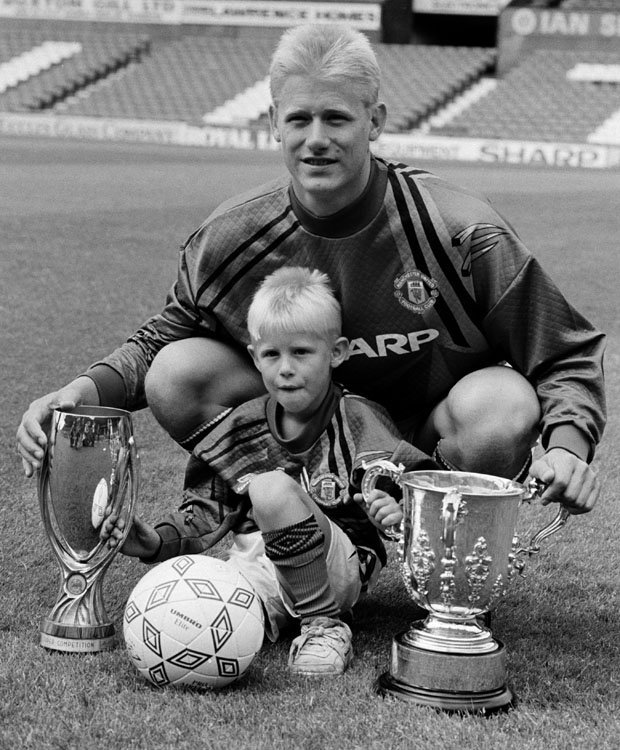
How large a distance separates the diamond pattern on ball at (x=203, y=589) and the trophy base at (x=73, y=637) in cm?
29

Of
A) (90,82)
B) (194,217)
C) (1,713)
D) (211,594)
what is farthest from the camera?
(90,82)

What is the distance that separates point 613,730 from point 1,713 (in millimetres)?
1191

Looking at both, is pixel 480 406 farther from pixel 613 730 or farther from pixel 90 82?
pixel 90 82

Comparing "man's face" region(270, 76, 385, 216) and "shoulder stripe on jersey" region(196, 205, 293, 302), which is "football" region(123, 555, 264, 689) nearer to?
"shoulder stripe on jersey" region(196, 205, 293, 302)

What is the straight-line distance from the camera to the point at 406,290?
3010 mm

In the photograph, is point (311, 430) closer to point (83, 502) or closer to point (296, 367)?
point (296, 367)

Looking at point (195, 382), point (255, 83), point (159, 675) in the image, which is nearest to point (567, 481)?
point (159, 675)

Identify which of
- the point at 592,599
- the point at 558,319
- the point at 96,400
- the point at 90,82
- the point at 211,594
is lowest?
the point at 90,82

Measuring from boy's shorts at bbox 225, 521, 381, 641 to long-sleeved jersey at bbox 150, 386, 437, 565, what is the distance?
0.34ft

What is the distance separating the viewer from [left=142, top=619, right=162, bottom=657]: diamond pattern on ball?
243cm

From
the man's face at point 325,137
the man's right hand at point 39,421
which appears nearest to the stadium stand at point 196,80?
the man's face at point 325,137

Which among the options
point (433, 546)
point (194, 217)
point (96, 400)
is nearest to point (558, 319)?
point (433, 546)

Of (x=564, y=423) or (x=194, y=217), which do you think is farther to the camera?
(x=194, y=217)

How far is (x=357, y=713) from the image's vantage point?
234cm
